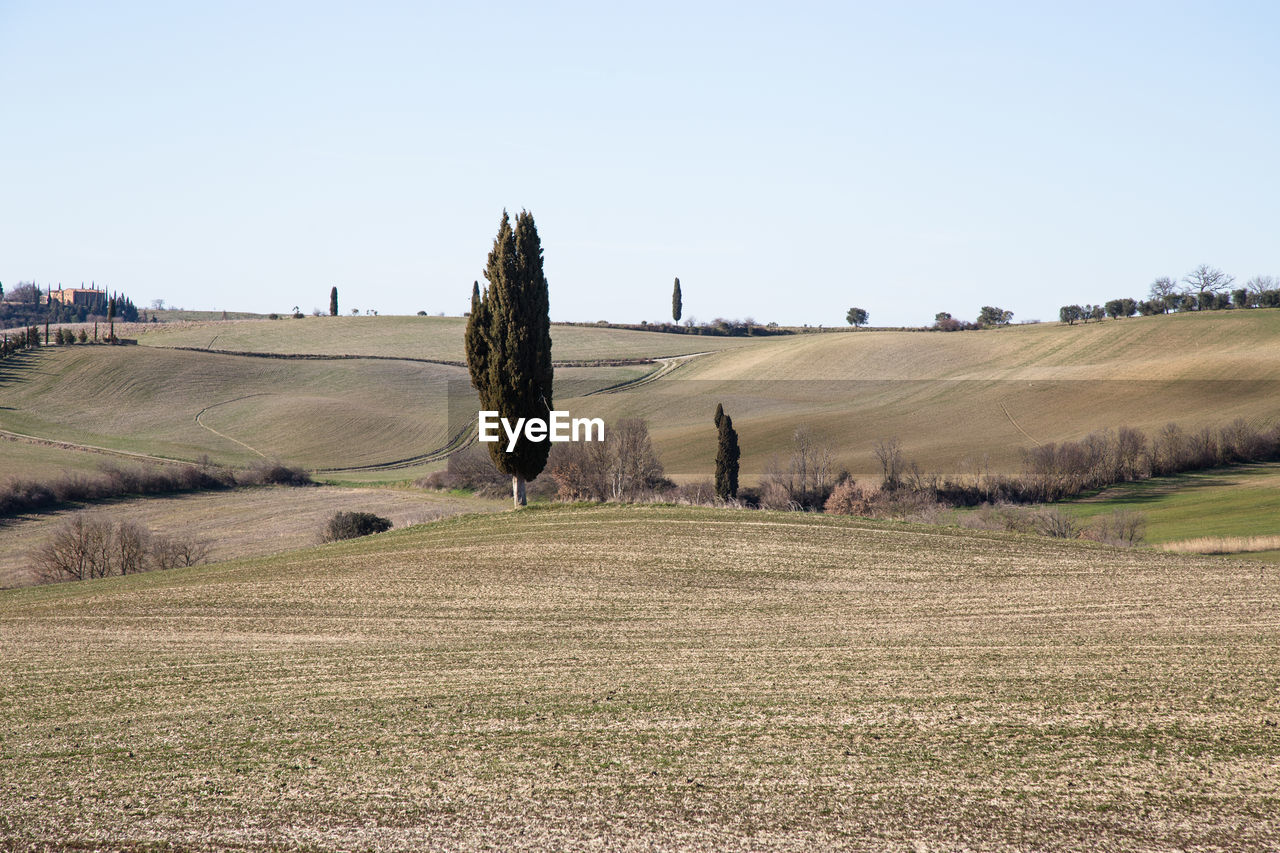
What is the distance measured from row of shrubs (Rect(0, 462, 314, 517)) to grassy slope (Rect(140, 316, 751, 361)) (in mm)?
35831

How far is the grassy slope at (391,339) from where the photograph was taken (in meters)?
101

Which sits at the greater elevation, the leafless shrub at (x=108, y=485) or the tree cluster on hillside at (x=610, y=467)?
the tree cluster on hillside at (x=610, y=467)

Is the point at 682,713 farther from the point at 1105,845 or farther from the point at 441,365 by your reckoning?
the point at 441,365

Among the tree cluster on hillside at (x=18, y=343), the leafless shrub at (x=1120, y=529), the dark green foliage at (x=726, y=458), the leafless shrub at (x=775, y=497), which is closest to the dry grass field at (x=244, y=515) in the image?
the dark green foliage at (x=726, y=458)

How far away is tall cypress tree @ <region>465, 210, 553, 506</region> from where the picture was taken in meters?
31.8

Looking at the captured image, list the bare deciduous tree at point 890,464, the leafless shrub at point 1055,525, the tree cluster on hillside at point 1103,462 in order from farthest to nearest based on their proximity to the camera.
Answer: the bare deciduous tree at point 890,464 < the tree cluster on hillside at point 1103,462 < the leafless shrub at point 1055,525

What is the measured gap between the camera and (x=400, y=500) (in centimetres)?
5362

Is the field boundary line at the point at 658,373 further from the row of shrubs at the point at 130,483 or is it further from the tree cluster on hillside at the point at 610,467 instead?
the tree cluster on hillside at the point at 610,467

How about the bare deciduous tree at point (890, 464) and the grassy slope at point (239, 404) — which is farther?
the grassy slope at point (239, 404)

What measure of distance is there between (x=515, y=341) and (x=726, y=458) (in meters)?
20.1

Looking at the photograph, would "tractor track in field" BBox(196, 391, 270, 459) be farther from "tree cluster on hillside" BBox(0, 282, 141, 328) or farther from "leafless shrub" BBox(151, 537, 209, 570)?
"tree cluster on hillside" BBox(0, 282, 141, 328)

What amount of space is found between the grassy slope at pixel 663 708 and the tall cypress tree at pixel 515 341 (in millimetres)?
9230

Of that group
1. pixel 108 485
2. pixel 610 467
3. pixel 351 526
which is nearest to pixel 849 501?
pixel 610 467

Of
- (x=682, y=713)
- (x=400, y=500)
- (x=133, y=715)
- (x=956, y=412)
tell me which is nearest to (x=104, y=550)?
(x=400, y=500)
